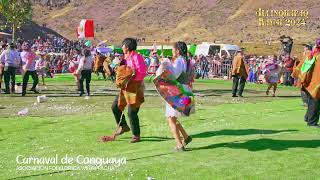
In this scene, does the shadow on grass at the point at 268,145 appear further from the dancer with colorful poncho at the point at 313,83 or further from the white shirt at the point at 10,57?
the white shirt at the point at 10,57

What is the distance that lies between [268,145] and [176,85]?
190cm

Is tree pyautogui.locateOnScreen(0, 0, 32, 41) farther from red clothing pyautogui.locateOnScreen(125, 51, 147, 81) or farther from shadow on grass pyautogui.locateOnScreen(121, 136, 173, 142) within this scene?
red clothing pyautogui.locateOnScreen(125, 51, 147, 81)

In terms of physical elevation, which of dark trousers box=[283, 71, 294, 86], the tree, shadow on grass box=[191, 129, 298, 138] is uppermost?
the tree

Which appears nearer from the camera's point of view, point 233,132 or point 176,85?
point 176,85

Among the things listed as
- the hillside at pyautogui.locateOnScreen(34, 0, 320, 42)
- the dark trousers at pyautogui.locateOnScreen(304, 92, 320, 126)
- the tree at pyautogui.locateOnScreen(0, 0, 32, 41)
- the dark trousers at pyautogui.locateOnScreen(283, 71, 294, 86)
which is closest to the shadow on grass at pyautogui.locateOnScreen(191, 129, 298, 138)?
the dark trousers at pyautogui.locateOnScreen(304, 92, 320, 126)

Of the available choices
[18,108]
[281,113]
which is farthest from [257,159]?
[18,108]

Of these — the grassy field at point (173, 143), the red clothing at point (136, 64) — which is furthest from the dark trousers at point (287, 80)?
the red clothing at point (136, 64)

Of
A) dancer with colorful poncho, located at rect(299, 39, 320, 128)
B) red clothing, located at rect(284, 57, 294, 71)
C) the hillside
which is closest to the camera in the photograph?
dancer with colorful poncho, located at rect(299, 39, 320, 128)

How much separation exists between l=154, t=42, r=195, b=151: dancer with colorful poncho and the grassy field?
2.07 ft

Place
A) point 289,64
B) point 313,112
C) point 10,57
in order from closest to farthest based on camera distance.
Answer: point 313,112 → point 10,57 → point 289,64

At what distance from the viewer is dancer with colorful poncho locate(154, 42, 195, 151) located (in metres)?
9.38

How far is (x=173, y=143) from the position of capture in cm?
1039

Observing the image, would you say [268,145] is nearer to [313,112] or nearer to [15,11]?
[313,112]

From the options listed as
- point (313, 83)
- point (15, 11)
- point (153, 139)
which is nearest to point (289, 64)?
point (313, 83)
